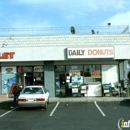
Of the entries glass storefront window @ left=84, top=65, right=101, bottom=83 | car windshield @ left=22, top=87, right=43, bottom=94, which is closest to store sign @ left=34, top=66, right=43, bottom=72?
glass storefront window @ left=84, top=65, right=101, bottom=83

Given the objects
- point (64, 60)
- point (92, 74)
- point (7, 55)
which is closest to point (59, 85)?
point (64, 60)

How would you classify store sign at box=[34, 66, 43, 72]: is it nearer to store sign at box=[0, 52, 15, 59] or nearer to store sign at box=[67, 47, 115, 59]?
store sign at box=[0, 52, 15, 59]

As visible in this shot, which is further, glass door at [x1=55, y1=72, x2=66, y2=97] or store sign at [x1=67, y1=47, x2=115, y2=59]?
glass door at [x1=55, y1=72, x2=66, y2=97]

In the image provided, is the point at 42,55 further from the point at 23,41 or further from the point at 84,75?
the point at 84,75

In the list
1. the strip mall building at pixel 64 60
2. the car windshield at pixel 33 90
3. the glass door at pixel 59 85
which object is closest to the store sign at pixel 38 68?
the strip mall building at pixel 64 60

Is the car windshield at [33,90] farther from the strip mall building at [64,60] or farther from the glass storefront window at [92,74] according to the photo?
the glass storefront window at [92,74]

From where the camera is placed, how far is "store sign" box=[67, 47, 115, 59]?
811 inches

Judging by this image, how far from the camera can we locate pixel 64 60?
21.8 m

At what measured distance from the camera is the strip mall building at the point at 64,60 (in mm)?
20891

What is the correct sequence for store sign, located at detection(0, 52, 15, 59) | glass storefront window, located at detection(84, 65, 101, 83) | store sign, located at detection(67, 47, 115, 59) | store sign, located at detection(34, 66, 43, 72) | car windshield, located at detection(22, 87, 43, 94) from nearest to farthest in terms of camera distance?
car windshield, located at detection(22, 87, 43, 94), store sign, located at detection(67, 47, 115, 59), store sign, located at detection(0, 52, 15, 59), glass storefront window, located at detection(84, 65, 101, 83), store sign, located at detection(34, 66, 43, 72)

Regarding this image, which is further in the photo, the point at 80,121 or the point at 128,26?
the point at 128,26

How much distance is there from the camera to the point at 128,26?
72.8 ft

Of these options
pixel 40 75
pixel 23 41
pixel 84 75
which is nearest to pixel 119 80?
pixel 84 75

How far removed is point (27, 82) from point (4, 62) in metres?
2.72
